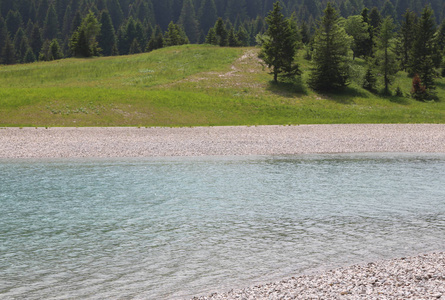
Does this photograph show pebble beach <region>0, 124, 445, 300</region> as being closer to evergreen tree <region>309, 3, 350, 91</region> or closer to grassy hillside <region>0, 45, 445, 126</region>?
grassy hillside <region>0, 45, 445, 126</region>

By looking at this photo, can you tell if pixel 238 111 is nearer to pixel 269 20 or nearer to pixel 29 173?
pixel 269 20

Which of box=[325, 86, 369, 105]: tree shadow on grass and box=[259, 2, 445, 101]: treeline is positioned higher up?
box=[259, 2, 445, 101]: treeline

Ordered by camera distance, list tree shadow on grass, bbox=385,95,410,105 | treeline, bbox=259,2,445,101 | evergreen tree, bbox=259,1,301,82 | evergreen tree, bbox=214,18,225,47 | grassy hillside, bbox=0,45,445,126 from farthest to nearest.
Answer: evergreen tree, bbox=214,18,225,47, evergreen tree, bbox=259,1,301,82, treeline, bbox=259,2,445,101, tree shadow on grass, bbox=385,95,410,105, grassy hillside, bbox=0,45,445,126

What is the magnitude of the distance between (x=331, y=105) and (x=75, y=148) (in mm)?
33991

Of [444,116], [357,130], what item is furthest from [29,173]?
[444,116]

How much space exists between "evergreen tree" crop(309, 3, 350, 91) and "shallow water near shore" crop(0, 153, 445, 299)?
125 feet

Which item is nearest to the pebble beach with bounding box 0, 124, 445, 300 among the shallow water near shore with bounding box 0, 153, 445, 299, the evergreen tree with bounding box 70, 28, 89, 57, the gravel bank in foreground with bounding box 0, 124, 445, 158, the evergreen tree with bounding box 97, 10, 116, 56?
the gravel bank in foreground with bounding box 0, 124, 445, 158

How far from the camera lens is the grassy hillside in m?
39.0

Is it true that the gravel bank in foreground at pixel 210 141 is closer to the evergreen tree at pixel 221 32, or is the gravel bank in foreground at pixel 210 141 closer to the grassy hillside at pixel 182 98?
the grassy hillside at pixel 182 98

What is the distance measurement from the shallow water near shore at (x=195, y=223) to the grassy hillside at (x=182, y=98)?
1695 cm

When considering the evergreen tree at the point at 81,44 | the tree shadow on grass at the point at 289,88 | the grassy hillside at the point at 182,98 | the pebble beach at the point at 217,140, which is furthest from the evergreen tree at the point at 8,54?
the pebble beach at the point at 217,140

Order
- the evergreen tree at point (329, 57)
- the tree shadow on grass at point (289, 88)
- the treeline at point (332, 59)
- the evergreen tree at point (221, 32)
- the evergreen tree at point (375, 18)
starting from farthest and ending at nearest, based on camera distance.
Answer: the evergreen tree at point (221, 32) → the evergreen tree at point (375, 18) → the treeline at point (332, 59) → the evergreen tree at point (329, 57) → the tree shadow on grass at point (289, 88)

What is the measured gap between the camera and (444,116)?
4619 cm

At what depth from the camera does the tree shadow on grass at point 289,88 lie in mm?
55753
